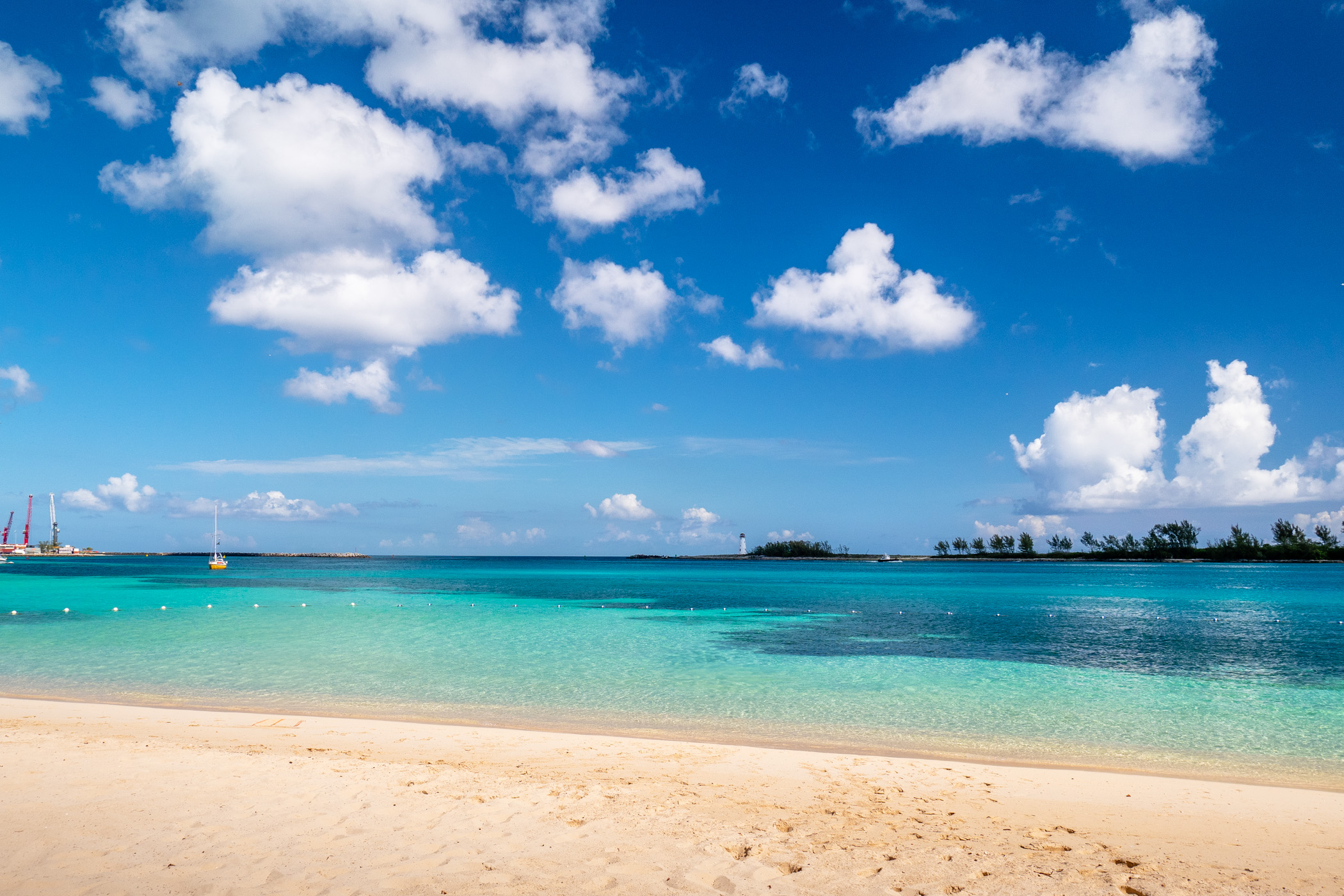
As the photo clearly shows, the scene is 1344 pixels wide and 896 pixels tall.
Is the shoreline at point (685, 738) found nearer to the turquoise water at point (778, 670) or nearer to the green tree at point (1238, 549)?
the turquoise water at point (778, 670)

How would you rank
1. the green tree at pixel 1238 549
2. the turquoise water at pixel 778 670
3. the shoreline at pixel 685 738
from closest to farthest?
the shoreline at pixel 685 738
the turquoise water at pixel 778 670
the green tree at pixel 1238 549

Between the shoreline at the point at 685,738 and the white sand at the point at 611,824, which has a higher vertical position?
the white sand at the point at 611,824

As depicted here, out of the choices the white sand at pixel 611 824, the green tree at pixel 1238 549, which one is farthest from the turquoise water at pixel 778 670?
the green tree at pixel 1238 549

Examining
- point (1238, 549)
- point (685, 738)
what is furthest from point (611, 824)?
point (1238, 549)

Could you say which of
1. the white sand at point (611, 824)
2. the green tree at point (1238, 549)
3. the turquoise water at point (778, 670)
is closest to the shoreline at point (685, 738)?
the turquoise water at point (778, 670)

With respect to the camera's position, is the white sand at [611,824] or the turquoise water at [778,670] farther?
the turquoise water at [778,670]

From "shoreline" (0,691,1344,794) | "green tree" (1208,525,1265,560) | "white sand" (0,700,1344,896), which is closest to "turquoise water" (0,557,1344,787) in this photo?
"shoreline" (0,691,1344,794)

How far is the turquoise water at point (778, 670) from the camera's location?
12711 millimetres

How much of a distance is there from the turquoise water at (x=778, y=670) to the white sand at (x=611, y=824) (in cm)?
271

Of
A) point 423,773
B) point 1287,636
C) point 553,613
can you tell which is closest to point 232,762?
point 423,773

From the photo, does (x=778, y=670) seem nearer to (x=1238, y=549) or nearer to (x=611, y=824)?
(x=611, y=824)

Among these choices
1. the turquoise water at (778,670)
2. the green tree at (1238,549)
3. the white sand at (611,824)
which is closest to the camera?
the white sand at (611,824)

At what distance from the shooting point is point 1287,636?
92.5 feet

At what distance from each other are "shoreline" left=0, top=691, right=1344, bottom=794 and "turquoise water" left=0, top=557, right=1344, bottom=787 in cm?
14
